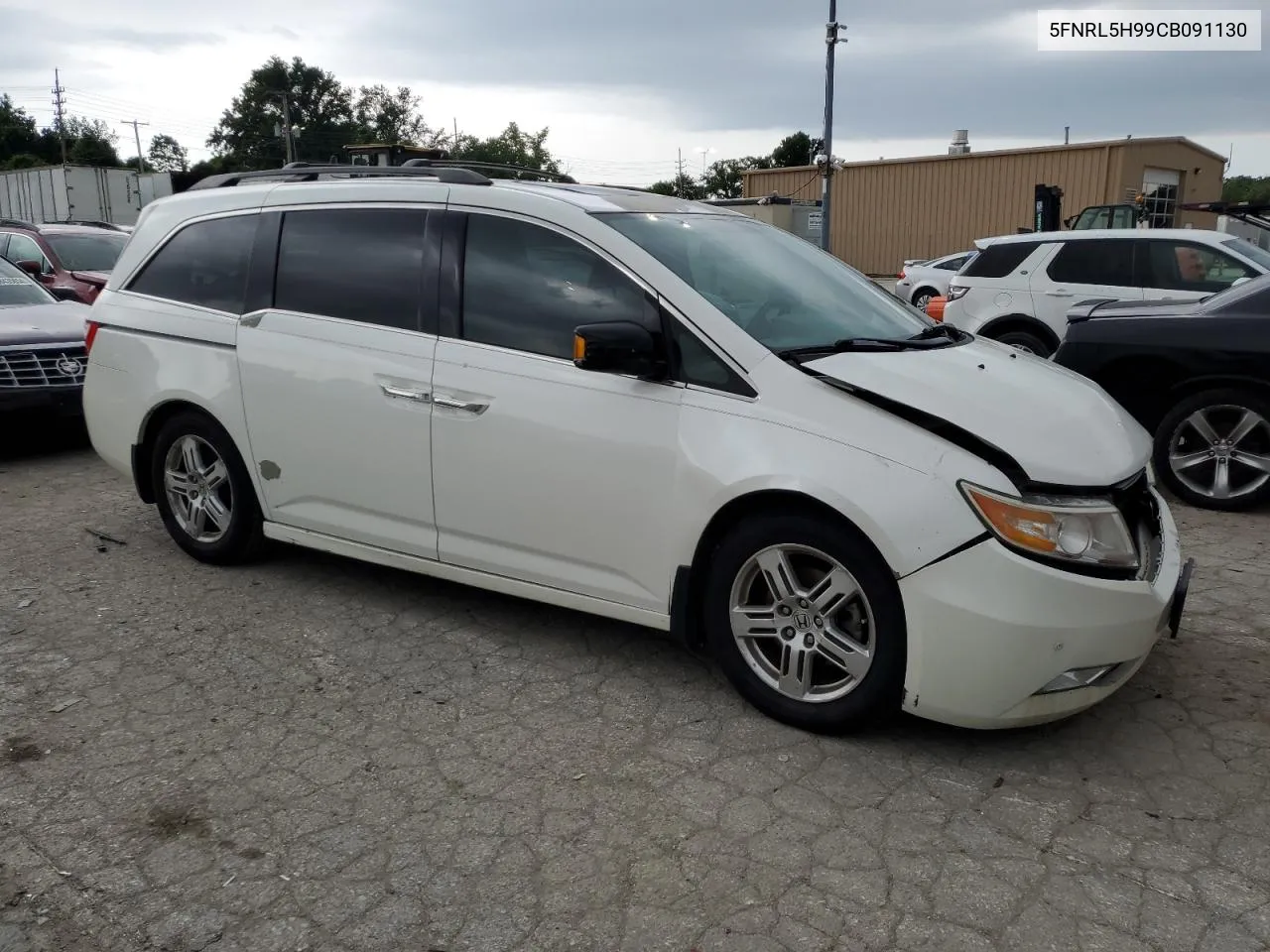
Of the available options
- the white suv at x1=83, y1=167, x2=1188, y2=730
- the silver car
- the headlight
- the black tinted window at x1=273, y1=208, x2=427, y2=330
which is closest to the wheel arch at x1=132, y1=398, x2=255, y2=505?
the white suv at x1=83, y1=167, x2=1188, y2=730

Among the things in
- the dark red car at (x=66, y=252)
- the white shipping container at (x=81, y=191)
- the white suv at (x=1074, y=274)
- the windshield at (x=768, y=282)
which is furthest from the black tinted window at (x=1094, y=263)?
the white shipping container at (x=81, y=191)

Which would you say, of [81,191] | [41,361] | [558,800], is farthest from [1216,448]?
[81,191]

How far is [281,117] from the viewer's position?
9444 cm

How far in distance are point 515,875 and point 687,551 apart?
124cm

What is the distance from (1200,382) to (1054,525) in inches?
157

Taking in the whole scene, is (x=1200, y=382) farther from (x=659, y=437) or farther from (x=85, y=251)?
(x=85, y=251)

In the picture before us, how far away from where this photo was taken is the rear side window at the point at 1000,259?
10812 millimetres

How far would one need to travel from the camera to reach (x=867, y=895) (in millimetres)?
2715

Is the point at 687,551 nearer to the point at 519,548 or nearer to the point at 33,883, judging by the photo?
the point at 519,548

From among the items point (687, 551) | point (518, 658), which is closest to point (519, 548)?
point (518, 658)

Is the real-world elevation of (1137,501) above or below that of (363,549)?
above

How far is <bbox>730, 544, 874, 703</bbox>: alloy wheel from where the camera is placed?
337 centimetres

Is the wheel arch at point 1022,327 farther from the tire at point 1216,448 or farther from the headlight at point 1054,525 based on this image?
the headlight at point 1054,525

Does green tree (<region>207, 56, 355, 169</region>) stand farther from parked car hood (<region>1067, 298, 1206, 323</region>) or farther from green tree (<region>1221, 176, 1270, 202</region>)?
parked car hood (<region>1067, 298, 1206, 323</region>)
